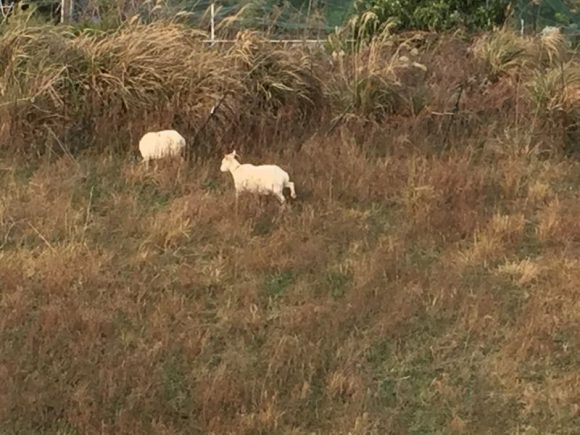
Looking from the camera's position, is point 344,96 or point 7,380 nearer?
point 7,380

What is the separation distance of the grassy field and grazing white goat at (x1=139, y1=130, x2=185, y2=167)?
13 cm

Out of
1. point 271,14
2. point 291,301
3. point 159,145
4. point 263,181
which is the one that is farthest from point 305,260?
point 271,14

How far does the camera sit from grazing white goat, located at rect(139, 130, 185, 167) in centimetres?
697

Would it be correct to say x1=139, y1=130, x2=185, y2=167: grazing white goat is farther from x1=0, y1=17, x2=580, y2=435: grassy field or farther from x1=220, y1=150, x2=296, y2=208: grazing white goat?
x1=220, y1=150, x2=296, y2=208: grazing white goat

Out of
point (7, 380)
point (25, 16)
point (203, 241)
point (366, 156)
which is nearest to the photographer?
point (7, 380)

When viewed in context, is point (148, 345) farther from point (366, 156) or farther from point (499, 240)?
point (366, 156)

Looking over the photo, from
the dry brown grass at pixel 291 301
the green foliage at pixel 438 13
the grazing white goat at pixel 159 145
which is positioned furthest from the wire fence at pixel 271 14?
the dry brown grass at pixel 291 301

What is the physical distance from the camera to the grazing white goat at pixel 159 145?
6.97m

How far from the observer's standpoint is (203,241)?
584cm

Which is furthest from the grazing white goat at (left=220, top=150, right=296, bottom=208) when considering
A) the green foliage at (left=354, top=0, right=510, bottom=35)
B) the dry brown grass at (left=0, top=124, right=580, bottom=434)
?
the green foliage at (left=354, top=0, right=510, bottom=35)

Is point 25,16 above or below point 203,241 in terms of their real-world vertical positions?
above

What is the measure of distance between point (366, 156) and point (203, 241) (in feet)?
7.06

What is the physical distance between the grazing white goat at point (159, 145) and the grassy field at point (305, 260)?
13 cm

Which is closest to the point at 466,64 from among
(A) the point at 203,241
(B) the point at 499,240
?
(B) the point at 499,240
